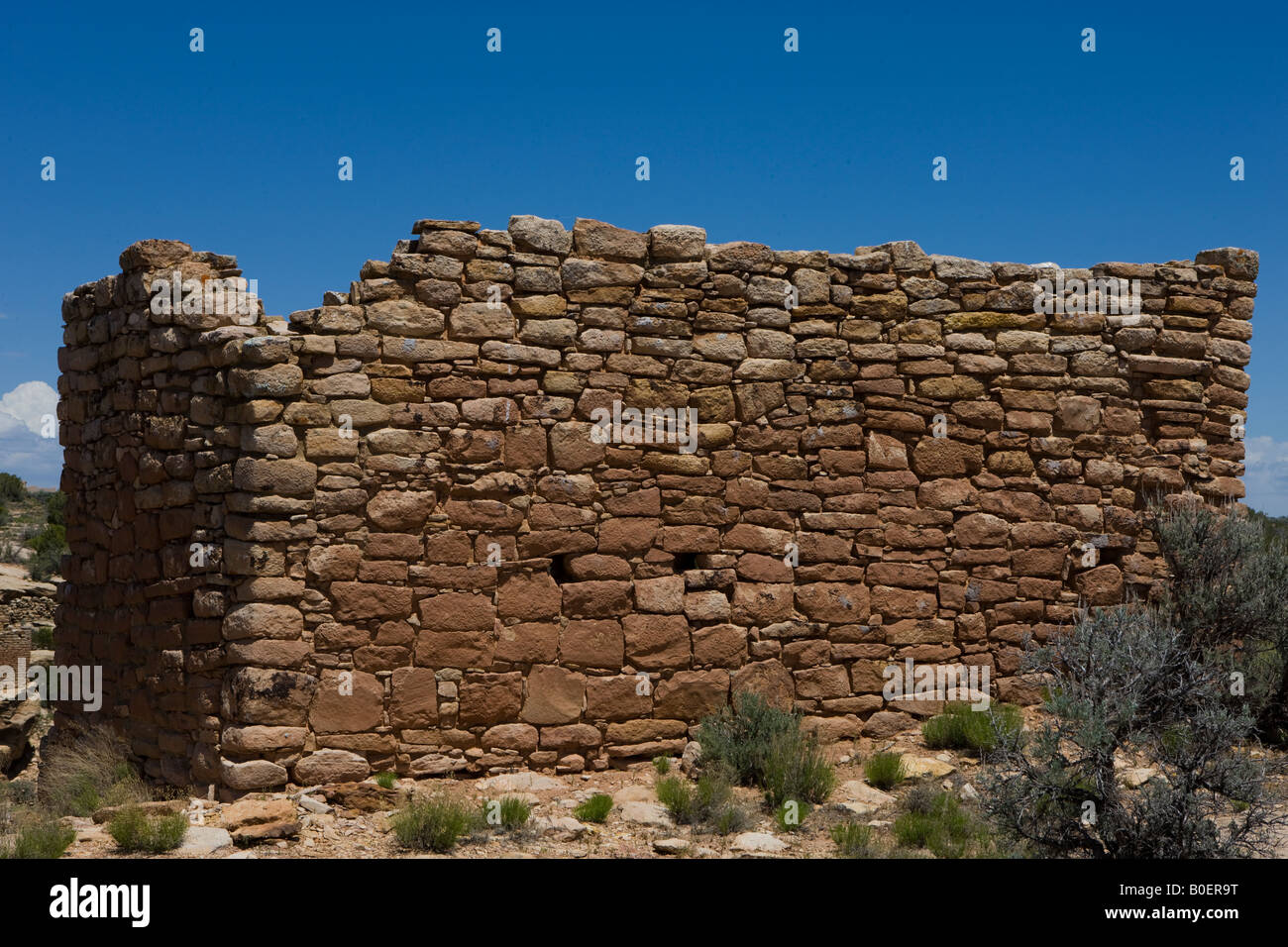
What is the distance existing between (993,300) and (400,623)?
4.93m

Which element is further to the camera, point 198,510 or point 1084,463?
point 1084,463

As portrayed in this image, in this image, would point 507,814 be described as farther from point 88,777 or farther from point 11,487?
point 11,487

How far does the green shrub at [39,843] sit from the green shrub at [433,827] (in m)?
1.69

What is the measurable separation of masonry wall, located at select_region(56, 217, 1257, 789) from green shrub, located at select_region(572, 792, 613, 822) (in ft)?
2.48

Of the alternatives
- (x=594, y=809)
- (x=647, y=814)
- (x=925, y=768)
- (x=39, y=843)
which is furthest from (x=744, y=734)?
(x=39, y=843)

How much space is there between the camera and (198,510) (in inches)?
302

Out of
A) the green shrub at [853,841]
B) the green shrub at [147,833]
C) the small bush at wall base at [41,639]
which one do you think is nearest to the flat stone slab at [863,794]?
the green shrub at [853,841]

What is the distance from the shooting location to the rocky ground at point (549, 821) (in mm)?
6379

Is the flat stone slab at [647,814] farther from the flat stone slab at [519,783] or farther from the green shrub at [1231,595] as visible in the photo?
the green shrub at [1231,595]

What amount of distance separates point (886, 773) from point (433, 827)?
2984mm

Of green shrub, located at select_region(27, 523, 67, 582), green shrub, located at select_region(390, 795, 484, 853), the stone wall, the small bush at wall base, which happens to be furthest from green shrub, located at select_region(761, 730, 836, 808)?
green shrub, located at select_region(27, 523, 67, 582)

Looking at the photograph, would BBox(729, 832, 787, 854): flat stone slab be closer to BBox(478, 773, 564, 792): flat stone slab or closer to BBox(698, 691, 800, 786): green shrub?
BBox(698, 691, 800, 786): green shrub
